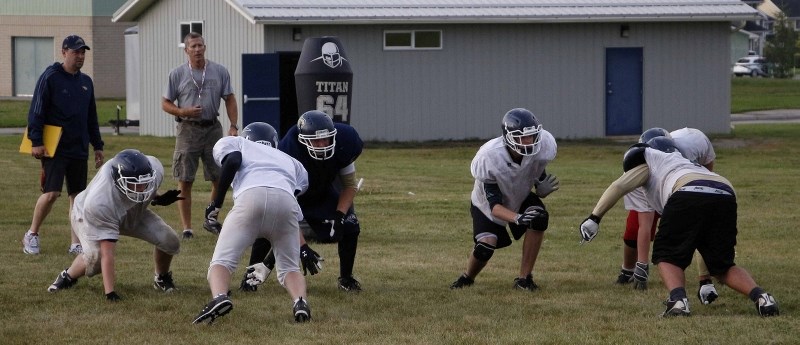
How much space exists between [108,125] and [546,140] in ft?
84.3

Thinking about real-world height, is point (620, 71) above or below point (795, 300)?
above

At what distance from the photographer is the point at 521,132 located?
9.11 meters

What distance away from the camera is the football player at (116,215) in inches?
343

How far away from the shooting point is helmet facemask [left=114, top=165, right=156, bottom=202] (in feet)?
28.4

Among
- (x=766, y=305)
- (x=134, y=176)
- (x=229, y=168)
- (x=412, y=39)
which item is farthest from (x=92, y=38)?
(x=766, y=305)

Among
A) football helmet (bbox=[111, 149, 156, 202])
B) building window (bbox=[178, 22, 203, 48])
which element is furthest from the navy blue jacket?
building window (bbox=[178, 22, 203, 48])

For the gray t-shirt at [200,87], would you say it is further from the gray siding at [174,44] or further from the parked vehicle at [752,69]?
the parked vehicle at [752,69]

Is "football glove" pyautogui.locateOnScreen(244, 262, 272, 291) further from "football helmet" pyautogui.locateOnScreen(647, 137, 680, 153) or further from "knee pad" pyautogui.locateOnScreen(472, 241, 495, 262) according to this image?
"football helmet" pyautogui.locateOnScreen(647, 137, 680, 153)

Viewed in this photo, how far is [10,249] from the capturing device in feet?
39.2

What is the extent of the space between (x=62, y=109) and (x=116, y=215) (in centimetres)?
282

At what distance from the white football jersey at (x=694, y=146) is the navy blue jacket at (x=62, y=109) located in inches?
204

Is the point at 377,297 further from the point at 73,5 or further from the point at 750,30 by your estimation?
the point at 750,30

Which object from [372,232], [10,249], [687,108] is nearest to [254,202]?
[10,249]

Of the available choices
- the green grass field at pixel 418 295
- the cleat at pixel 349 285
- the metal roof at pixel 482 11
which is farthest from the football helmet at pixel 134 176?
the metal roof at pixel 482 11
